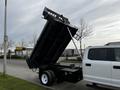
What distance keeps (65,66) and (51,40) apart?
1553mm

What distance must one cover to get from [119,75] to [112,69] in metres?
0.32

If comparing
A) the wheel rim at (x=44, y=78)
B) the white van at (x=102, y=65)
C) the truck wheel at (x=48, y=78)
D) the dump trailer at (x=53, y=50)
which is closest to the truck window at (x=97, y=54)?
the white van at (x=102, y=65)

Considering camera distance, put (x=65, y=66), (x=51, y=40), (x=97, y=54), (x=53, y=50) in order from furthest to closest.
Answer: (x=53, y=50), (x=65, y=66), (x=51, y=40), (x=97, y=54)

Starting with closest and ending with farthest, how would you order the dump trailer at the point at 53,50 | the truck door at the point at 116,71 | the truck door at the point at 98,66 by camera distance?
the truck door at the point at 116,71, the truck door at the point at 98,66, the dump trailer at the point at 53,50

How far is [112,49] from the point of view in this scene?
7.02 m

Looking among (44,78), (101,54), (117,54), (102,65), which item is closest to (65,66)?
(44,78)

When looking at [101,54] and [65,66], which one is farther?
[65,66]

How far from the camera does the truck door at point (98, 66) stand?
6867mm

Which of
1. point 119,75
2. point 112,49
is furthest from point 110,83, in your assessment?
point 112,49

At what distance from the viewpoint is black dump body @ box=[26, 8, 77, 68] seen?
8.98 metres

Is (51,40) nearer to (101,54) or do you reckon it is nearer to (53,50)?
(53,50)

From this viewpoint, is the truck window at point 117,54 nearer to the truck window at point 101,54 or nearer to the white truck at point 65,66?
the white truck at point 65,66

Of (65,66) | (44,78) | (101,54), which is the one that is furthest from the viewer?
(65,66)

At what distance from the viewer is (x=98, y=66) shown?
7109 mm
